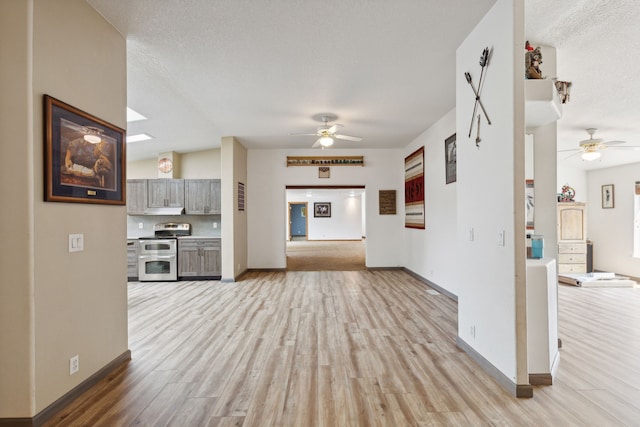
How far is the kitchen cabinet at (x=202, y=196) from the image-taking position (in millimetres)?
6488

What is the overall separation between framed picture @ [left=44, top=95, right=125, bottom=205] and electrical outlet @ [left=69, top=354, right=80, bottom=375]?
42.9 inches

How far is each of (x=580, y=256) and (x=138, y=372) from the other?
831cm

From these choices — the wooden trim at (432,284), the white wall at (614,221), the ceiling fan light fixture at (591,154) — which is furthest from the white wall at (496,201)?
the white wall at (614,221)

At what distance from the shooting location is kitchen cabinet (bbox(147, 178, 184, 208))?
21.4 feet

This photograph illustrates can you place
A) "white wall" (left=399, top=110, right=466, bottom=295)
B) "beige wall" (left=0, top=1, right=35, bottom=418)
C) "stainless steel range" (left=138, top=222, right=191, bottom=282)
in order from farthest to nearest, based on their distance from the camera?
"stainless steel range" (left=138, top=222, right=191, bottom=282)
"white wall" (left=399, top=110, right=466, bottom=295)
"beige wall" (left=0, top=1, right=35, bottom=418)

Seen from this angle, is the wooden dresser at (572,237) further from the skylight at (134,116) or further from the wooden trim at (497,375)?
the skylight at (134,116)

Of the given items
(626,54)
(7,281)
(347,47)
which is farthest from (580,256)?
(7,281)

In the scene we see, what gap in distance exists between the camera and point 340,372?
250 centimetres

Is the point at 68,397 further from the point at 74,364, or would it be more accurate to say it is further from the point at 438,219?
the point at 438,219

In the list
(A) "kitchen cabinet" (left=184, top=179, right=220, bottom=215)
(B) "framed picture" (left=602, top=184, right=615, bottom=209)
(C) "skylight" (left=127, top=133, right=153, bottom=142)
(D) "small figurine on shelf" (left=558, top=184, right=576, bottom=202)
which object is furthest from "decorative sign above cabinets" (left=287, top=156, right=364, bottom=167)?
(B) "framed picture" (left=602, top=184, right=615, bottom=209)

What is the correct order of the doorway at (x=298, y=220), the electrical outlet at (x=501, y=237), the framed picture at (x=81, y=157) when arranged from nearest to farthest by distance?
1. the framed picture at (x=81, y=157)
2. the electrical outlet at (x=501, y=237)
3. the doorway at (x=298, y=220)

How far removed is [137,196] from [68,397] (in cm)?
521

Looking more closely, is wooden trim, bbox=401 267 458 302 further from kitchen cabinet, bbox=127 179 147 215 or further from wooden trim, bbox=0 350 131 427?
kitchen cabinet, bbox=127 179 147 215

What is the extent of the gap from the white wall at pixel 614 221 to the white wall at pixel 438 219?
4.91 metres
